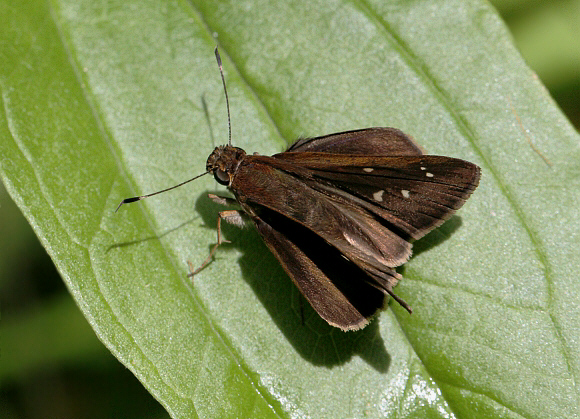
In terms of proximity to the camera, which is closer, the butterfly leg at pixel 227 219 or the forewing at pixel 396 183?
the forewing at pixel 396 183

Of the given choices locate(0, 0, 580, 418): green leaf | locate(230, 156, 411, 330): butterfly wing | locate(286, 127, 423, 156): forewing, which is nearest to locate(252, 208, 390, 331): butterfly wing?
locate(230, 156, 411, 330): butterfly wing

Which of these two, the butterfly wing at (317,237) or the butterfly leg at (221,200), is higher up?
the butterfly leg at (221,200)

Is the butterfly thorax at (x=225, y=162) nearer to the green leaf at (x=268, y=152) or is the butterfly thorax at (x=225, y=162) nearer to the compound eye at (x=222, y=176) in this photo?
the compound eye at (x=222, y=176)

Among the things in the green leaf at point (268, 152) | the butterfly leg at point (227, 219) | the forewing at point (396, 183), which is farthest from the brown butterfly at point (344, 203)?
the green leaf at point (268, 152)

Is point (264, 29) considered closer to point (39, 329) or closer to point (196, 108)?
point (196, 108)

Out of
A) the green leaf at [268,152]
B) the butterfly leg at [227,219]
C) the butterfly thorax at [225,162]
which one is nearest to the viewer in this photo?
the green leaf at [268,152]

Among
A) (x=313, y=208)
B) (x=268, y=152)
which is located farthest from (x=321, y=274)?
(x=268, y=152)

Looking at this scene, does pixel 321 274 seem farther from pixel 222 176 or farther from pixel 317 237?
pixel 222 176

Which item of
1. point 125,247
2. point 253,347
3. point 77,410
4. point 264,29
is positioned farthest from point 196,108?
point 77,410

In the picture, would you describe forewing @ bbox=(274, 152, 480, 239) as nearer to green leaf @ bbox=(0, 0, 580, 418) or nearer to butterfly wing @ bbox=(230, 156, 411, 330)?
butterfly wing @ bbox=(230, 156, 411, 330)
